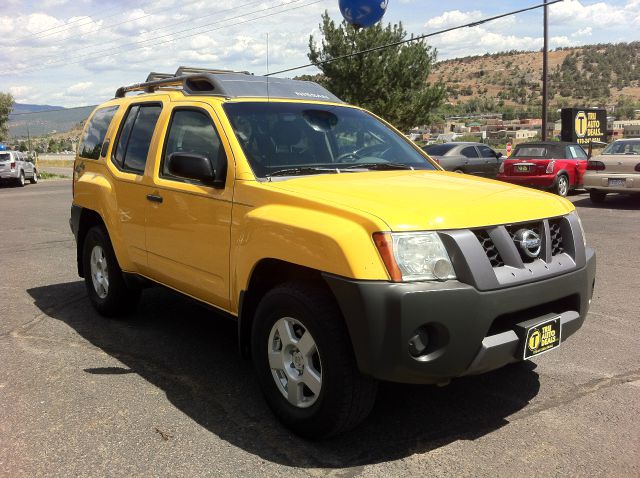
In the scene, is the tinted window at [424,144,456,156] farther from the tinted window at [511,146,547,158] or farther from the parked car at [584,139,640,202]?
the parked car at [584,139,640,202]

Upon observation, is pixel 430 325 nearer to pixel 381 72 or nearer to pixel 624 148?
pixel 624 148

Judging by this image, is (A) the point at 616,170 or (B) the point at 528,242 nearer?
(B) the point at 528,242

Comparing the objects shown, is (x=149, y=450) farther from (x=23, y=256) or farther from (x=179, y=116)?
(x=23, y=256)

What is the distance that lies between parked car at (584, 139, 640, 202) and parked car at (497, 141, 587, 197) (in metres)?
1.50

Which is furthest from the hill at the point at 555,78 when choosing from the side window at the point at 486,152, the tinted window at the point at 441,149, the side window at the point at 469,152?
the tinted window at the point at 441,149

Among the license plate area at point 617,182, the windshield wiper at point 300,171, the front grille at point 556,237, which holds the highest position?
the windshield wiper at point 300,171

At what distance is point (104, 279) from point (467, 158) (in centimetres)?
1419

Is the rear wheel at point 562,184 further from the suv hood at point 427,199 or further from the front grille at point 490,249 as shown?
the front grille at point 490,249

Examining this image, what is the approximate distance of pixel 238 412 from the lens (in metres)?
3.66

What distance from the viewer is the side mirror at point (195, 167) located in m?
3.73

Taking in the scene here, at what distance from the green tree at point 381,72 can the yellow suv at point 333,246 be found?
3504cm

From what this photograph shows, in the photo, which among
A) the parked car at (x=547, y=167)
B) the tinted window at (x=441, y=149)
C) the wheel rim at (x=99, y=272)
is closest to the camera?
the wheel rim at (x=99, y=272)

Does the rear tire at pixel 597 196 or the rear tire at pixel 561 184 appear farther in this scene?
the rear tire at pixel 561 184

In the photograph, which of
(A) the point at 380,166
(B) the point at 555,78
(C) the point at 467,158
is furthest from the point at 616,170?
(B) the point at 555,78
